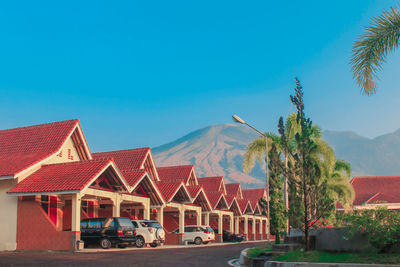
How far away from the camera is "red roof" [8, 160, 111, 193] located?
81.1ft

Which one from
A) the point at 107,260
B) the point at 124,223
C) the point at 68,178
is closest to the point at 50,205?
the point at 68,178

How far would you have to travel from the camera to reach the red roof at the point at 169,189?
36.3 metres

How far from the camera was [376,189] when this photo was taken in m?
65.8

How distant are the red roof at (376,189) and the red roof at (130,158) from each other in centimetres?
3390

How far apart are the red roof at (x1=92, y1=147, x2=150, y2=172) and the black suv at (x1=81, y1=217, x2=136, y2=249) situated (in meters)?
12.4

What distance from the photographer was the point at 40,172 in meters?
27.7

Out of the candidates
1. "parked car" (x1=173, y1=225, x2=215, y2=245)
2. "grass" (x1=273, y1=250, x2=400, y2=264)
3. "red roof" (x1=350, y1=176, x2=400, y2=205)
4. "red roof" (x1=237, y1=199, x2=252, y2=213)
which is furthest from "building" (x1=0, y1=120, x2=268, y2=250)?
"red roof" (x1=350, y1=176, x2=400, y2=205)

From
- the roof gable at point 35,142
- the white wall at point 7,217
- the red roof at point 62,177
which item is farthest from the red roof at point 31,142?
the white wall at point 7,217

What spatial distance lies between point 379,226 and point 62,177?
1753 cm

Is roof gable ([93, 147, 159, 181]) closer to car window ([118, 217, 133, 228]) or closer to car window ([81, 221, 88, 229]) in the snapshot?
car window ([81, 221, 88, 229])

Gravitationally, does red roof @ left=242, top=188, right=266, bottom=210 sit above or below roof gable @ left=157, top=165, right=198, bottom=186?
below

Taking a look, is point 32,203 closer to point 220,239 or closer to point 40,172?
point 40,172

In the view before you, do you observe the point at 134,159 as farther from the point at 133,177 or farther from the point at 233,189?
the point at 233,189

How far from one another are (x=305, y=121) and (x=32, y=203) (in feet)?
53.7
